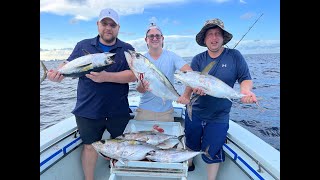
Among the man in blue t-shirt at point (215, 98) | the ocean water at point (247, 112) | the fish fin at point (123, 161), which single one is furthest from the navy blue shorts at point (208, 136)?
the ocean water at point (247, 112)

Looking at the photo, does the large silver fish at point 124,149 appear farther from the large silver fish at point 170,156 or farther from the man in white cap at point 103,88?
the man in white cap at point 103,88

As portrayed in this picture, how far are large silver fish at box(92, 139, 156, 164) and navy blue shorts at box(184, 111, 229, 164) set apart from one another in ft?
2.54

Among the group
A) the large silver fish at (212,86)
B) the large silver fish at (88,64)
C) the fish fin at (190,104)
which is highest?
the large silver fish at (88,64)

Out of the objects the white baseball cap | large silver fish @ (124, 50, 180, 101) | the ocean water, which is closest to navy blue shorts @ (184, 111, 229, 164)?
large silver fish @ (124, 50, 180, 101)

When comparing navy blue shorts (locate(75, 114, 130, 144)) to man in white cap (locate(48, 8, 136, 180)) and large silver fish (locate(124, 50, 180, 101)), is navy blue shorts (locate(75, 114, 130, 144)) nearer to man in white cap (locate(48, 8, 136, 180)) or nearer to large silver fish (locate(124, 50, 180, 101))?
man in white cap (locate(48, 8, 136, 180))

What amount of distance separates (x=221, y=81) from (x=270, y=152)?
0.82m

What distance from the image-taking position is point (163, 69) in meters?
3.01

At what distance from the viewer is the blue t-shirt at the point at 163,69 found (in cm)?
300

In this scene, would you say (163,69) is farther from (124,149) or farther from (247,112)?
(247,112)

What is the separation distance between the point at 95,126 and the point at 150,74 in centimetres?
76

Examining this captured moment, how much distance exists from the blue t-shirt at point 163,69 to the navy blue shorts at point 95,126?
1.32 ft

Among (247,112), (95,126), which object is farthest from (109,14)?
(247,112)
